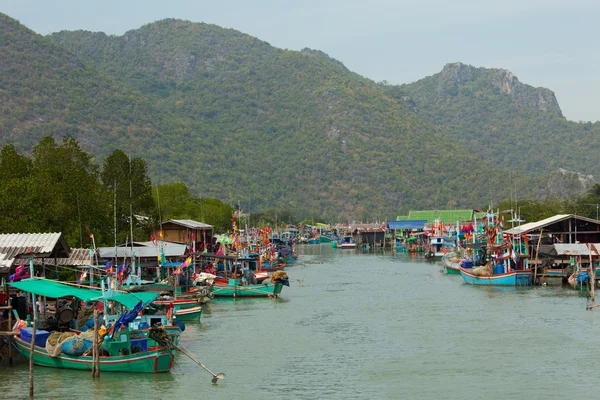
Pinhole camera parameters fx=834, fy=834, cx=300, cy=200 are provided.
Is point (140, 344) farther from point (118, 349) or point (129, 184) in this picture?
point (129, 184)

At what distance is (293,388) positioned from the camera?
28.3m

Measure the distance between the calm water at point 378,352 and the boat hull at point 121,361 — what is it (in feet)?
0.96

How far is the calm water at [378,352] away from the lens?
27.9 metres

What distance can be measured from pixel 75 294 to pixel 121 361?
305 cm

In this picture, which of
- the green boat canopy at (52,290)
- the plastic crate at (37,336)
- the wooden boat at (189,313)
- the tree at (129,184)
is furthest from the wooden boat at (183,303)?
the tree at (129,184)

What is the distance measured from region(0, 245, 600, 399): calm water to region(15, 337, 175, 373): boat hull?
29 cm

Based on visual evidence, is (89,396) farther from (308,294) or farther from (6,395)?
(308,294)

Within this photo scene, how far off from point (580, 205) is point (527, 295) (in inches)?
2116

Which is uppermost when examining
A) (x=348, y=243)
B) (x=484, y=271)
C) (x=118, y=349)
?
(x=348, y=243)

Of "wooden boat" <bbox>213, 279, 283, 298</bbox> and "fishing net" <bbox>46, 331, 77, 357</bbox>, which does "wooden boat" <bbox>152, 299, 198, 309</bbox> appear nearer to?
"wooden boat" <bbox>213, 279, 283, 298</bbox>

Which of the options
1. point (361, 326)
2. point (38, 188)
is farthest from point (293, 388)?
point (38, 188)

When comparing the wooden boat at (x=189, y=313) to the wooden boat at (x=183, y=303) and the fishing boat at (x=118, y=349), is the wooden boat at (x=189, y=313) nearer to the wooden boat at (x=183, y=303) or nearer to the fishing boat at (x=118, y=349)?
the wooden boat at (x=183, y=303)

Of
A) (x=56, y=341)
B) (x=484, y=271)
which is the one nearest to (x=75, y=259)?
(x=56, y=341)

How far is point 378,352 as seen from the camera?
114 ft
